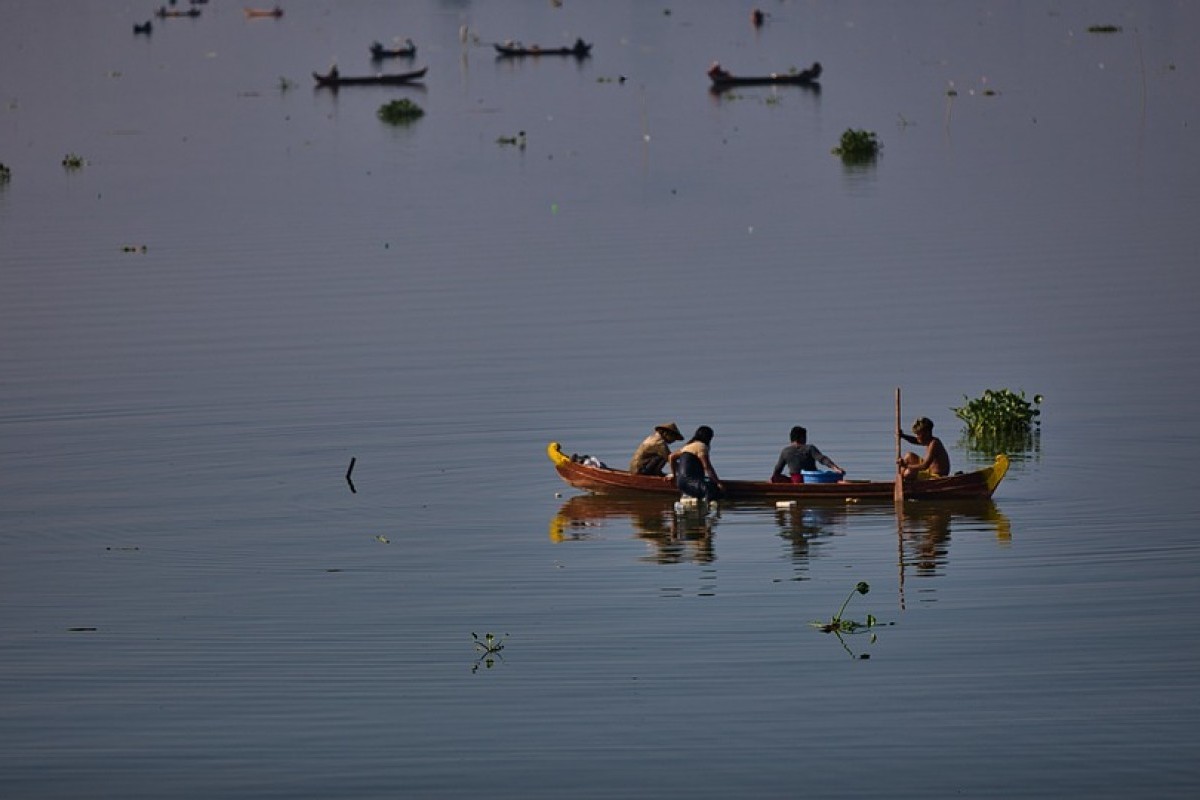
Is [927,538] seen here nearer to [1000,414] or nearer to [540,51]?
[1000,414]

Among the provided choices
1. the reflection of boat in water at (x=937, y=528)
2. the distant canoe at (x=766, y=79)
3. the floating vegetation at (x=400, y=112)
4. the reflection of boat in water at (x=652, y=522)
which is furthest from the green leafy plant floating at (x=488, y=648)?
the distant canoe at (x=766, y=79)

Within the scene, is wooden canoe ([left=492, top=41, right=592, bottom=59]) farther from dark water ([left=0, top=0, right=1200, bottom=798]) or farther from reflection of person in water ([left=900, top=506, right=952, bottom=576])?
reflection of person in water ([left=900, top=506, right=952, bottom=576])

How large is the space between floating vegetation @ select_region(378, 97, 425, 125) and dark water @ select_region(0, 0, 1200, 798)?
57.6ft

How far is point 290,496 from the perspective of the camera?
29.9m

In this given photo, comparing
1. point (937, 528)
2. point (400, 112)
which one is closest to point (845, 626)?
point (937, 528)

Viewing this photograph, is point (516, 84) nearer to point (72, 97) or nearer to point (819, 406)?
point (72, 97)

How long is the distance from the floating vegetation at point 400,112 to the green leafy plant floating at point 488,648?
77.8 meters

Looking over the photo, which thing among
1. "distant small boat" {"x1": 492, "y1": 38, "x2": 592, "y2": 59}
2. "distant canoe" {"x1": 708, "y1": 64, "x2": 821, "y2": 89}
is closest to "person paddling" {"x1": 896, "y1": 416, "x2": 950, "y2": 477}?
"distant canoe" {"x1": 708, "y1": 64, "x2": 821, "y2": 89}

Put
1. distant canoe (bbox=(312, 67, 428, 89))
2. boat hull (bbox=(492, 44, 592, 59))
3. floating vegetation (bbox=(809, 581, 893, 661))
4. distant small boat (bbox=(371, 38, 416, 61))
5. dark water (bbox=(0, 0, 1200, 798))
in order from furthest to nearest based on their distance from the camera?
distant small boat (bbox=(371, 38, 416, 61))
boat hull (bbox=(492, 44, 592, 59))
distant canoe (bbox=(312, 67, 428, 89))
floating vegetation (bbox=(809, 581, 893, 661))
dark water (bbox=(0, 0, 1200, 798))

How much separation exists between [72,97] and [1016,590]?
98.0 m

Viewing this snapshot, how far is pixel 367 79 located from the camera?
115625 mm

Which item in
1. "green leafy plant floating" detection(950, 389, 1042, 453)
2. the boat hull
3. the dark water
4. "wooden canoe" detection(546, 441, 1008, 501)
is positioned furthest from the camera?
the boat hull

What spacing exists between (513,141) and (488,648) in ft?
219

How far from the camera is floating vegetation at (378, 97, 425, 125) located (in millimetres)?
98500
